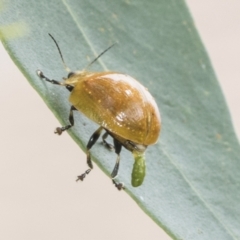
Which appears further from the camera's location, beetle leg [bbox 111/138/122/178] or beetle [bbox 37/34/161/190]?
beetle [bbox 37/34/161/190]

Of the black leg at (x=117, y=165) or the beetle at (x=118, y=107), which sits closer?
the black leg at (x=117, y=165)

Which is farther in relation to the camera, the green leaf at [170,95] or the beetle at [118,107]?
the beetle at [118,107]

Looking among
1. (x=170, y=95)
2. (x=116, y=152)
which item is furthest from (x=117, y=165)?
(x=170, y=95)

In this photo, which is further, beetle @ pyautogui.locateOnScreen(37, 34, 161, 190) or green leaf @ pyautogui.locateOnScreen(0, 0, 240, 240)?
beetle @ pyautogui.locateOnScreen(37, 34, 161, 190)

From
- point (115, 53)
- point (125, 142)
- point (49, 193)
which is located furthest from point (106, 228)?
point (115, 53)

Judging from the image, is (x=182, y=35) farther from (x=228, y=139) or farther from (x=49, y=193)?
(x=49, y=193)
